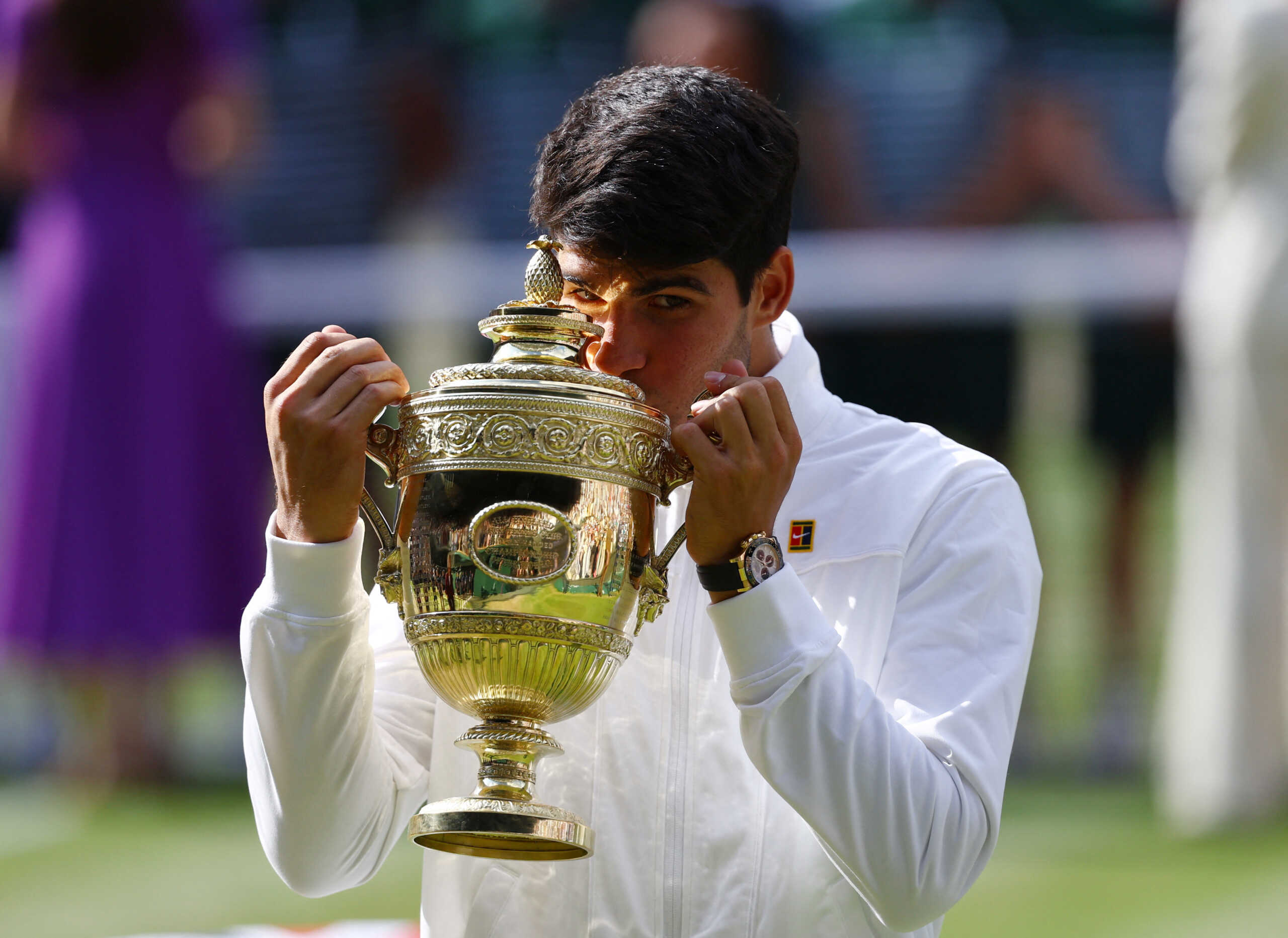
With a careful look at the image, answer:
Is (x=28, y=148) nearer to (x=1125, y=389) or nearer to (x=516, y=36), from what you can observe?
(x=516, y=36)

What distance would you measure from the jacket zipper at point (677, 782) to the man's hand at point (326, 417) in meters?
0.47

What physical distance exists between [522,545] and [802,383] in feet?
1.96

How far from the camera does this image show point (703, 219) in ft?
7.96

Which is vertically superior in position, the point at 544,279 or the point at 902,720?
the point at 544,279

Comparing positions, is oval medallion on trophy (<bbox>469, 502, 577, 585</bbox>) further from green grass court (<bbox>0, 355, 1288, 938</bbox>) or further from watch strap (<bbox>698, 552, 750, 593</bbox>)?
green grass court (<bbox>0, 355, 1288, 938</bbox>)

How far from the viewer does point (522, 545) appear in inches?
85.5

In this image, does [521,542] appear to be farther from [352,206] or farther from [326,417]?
[352,206]

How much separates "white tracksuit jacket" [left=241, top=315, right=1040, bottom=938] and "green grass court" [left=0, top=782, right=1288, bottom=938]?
2566 millimetres

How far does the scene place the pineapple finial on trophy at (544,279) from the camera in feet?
7.52

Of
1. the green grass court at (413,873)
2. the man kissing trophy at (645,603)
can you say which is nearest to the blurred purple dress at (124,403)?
the green grass court at (413,873)

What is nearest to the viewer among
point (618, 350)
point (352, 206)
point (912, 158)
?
point (618, 350)

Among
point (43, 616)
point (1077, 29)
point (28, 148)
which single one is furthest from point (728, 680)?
point (1077, 29)

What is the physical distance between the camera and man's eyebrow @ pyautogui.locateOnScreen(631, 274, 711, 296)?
2422mm

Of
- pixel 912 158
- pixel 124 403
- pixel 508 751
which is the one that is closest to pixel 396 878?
pixel 124 403
